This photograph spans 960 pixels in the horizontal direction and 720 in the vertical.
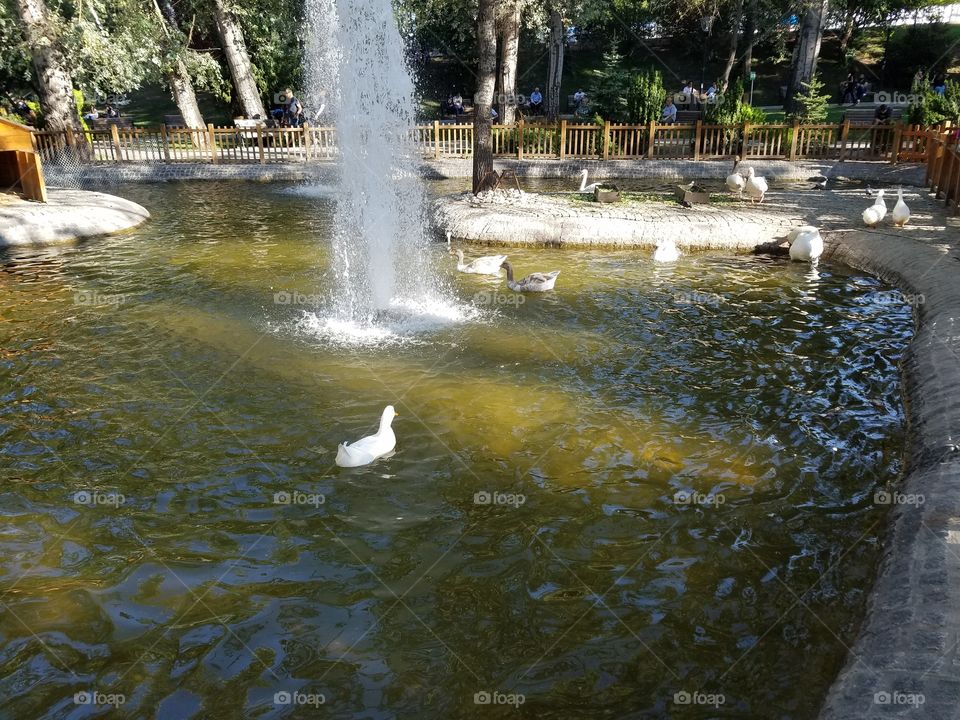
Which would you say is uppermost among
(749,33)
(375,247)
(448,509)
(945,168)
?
(749,33)

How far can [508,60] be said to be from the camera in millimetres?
28047

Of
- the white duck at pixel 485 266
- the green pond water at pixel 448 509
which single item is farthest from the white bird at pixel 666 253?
the white duck at pixel 485 266

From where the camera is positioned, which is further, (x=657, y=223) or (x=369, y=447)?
(x=657, y=223)

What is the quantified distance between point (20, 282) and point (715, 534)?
11.8 metres

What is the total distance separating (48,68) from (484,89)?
16335 millimetres

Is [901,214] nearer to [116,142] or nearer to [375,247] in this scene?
[375,247]

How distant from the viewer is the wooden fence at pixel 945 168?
51.8ft

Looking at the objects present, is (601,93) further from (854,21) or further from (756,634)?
(756,634)

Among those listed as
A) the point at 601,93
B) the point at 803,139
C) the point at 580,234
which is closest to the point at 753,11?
the point at 601,93

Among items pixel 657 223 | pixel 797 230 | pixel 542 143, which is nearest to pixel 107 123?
pixel 542 143

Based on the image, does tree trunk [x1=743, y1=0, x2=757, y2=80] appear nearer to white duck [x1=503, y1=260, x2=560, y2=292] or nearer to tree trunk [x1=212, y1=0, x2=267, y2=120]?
tree trunk [x1=212, y1=0, x2=267, y2=120]

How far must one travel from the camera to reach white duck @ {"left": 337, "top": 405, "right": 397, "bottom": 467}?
21.3 feet

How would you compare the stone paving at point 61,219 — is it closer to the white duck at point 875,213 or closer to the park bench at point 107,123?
the white duck at point 875,213

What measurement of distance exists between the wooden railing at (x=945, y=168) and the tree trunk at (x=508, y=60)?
13.8 m
